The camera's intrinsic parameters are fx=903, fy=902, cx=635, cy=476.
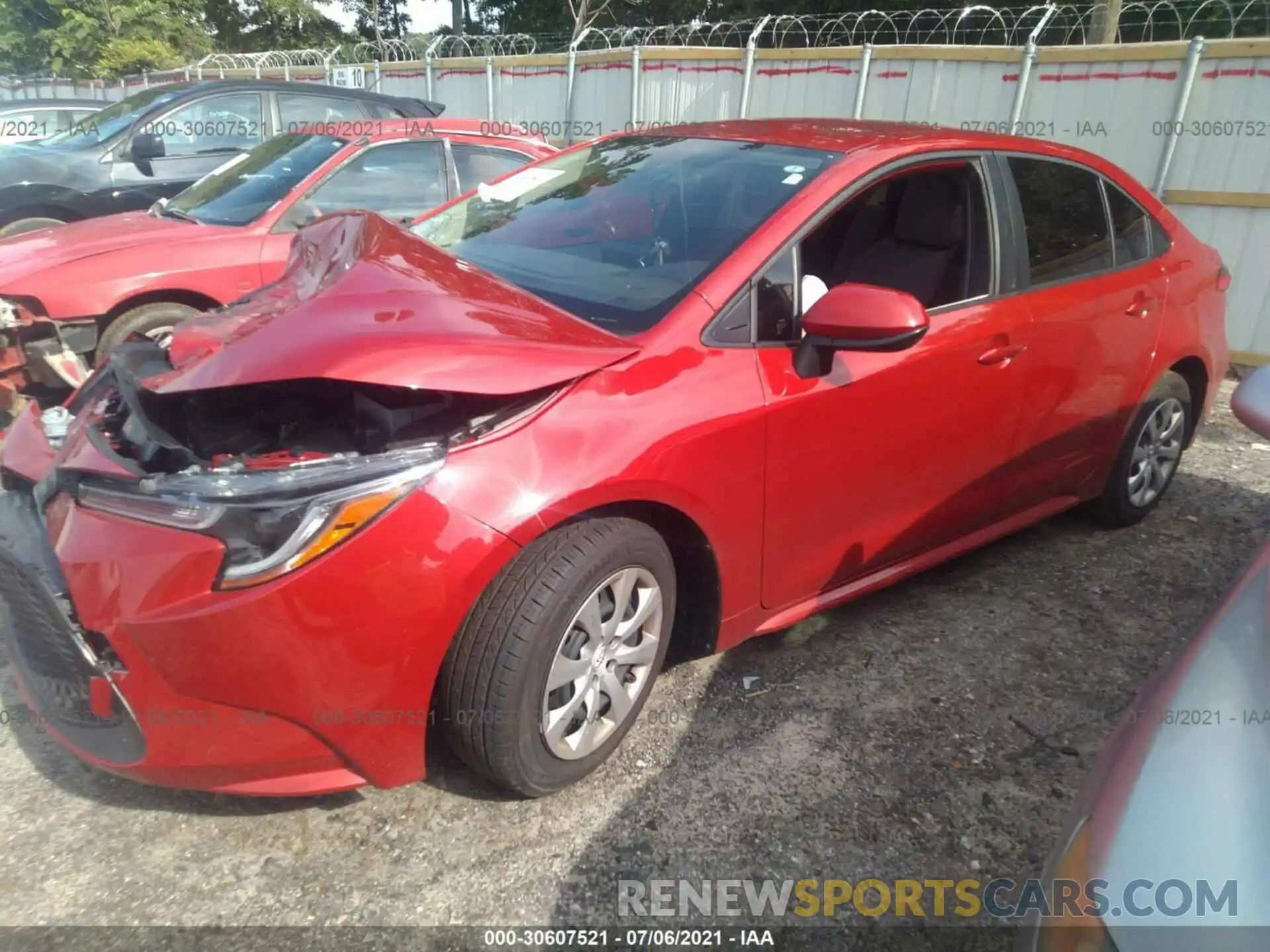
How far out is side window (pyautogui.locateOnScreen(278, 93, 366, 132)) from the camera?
7102 millimetres

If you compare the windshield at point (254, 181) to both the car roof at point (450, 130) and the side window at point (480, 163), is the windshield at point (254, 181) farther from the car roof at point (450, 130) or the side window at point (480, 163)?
the side window at point (480, 163)

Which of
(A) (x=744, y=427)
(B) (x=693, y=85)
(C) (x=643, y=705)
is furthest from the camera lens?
(B) (x=693, y=85)

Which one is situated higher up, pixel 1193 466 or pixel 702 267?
pixel 702 267

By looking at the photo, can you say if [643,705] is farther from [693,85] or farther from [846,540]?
[693,85]

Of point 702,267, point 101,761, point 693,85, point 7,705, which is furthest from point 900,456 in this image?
point 693,85

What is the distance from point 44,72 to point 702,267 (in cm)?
3424

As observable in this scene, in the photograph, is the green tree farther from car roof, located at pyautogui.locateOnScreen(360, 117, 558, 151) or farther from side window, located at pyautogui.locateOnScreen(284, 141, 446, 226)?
side window, located at pyautogui.locateOnScreen(284, 141, 446, 226)

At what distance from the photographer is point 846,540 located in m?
2.77

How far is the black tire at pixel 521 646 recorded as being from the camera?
6.59 feet

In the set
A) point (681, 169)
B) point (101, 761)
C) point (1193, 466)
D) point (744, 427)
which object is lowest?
point (1193, 466)

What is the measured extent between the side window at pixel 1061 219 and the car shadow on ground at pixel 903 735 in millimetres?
1209

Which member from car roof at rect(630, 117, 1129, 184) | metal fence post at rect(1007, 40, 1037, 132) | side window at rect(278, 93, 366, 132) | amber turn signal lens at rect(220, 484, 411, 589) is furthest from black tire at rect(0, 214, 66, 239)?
metal fence post at rect(1007, 40, 1037, 132)

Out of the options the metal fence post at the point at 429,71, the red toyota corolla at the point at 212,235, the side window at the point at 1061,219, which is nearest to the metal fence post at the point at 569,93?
the metal fence post at the point at 429,71

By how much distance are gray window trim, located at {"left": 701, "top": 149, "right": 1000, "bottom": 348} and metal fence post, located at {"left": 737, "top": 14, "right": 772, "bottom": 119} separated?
719 cm
